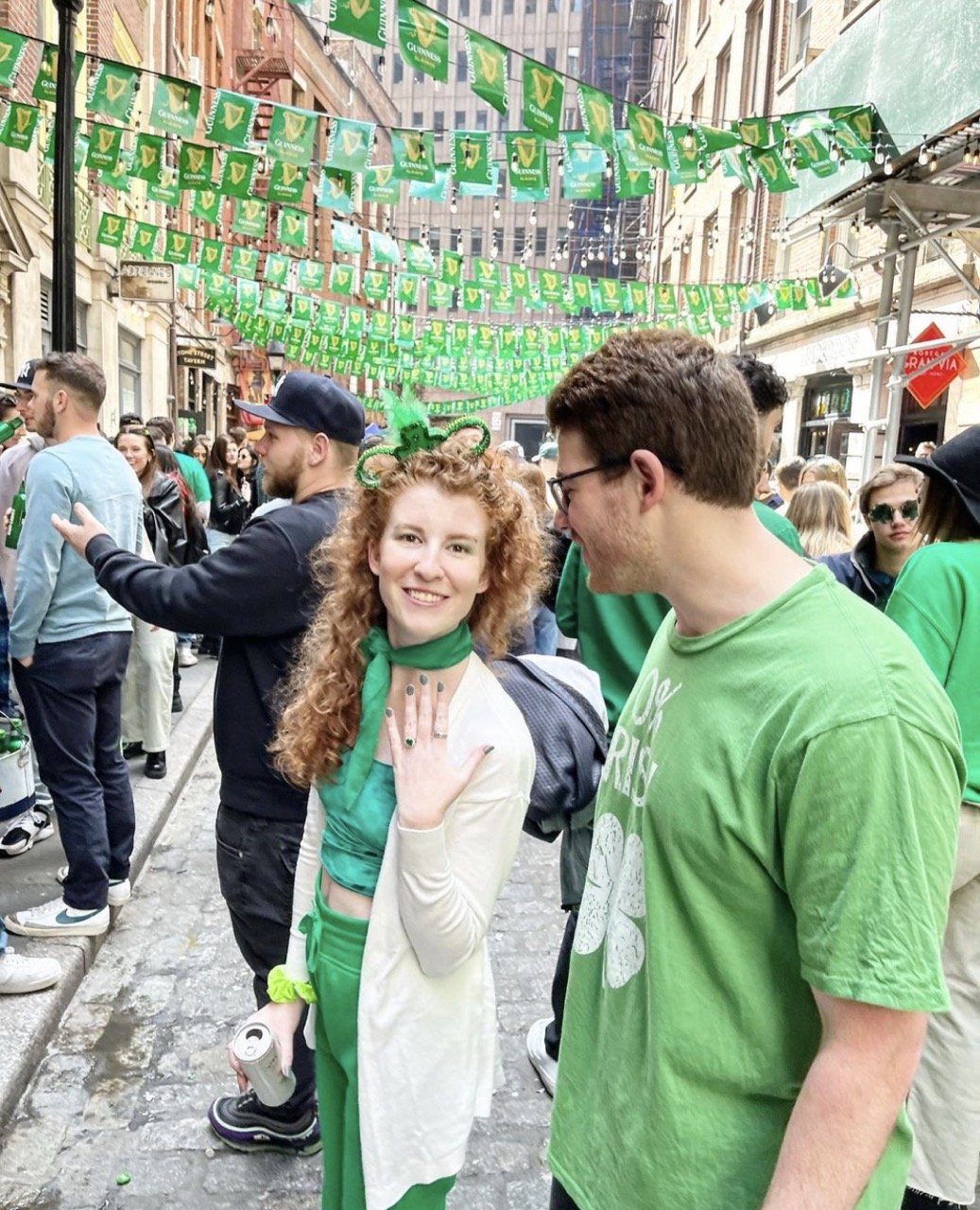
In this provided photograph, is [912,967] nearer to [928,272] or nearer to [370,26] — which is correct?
[370,26]

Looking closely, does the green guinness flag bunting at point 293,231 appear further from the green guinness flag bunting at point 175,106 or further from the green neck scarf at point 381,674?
the green neck scarf at point 381,674

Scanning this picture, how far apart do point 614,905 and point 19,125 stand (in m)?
8.32

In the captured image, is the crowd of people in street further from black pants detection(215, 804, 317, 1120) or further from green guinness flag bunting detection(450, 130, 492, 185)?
green guinness flag bunting detection(450, 130, 492, 185)

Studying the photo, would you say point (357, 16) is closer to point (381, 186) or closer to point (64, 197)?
point (64, 197)

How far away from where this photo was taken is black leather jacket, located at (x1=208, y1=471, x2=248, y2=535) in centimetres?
961

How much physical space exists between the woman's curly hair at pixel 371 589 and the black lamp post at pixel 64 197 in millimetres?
4504

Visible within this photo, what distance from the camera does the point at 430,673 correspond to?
180cm

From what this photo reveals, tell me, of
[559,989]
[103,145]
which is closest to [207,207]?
[103,145]

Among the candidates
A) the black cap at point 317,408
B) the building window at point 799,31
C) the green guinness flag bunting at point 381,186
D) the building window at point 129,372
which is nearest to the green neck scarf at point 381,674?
the black cap at point 317,408

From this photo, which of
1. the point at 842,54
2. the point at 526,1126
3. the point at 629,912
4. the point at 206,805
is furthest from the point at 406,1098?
the point at 842,54

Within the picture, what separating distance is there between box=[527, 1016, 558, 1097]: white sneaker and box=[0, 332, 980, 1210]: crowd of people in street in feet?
0.05

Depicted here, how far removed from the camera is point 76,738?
368 centimetres

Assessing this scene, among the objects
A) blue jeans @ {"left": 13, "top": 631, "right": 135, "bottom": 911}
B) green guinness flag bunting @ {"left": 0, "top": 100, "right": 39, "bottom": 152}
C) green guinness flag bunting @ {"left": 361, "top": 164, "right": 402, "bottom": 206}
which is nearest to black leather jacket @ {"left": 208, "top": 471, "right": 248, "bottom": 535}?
green guinness flag bunting @ {"left": 361, "top": 164, "right": 402, "bottom": 206}

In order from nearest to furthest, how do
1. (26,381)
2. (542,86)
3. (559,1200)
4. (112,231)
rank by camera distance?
(559,1200)
(26,381)
(542,86)
(112,231)
